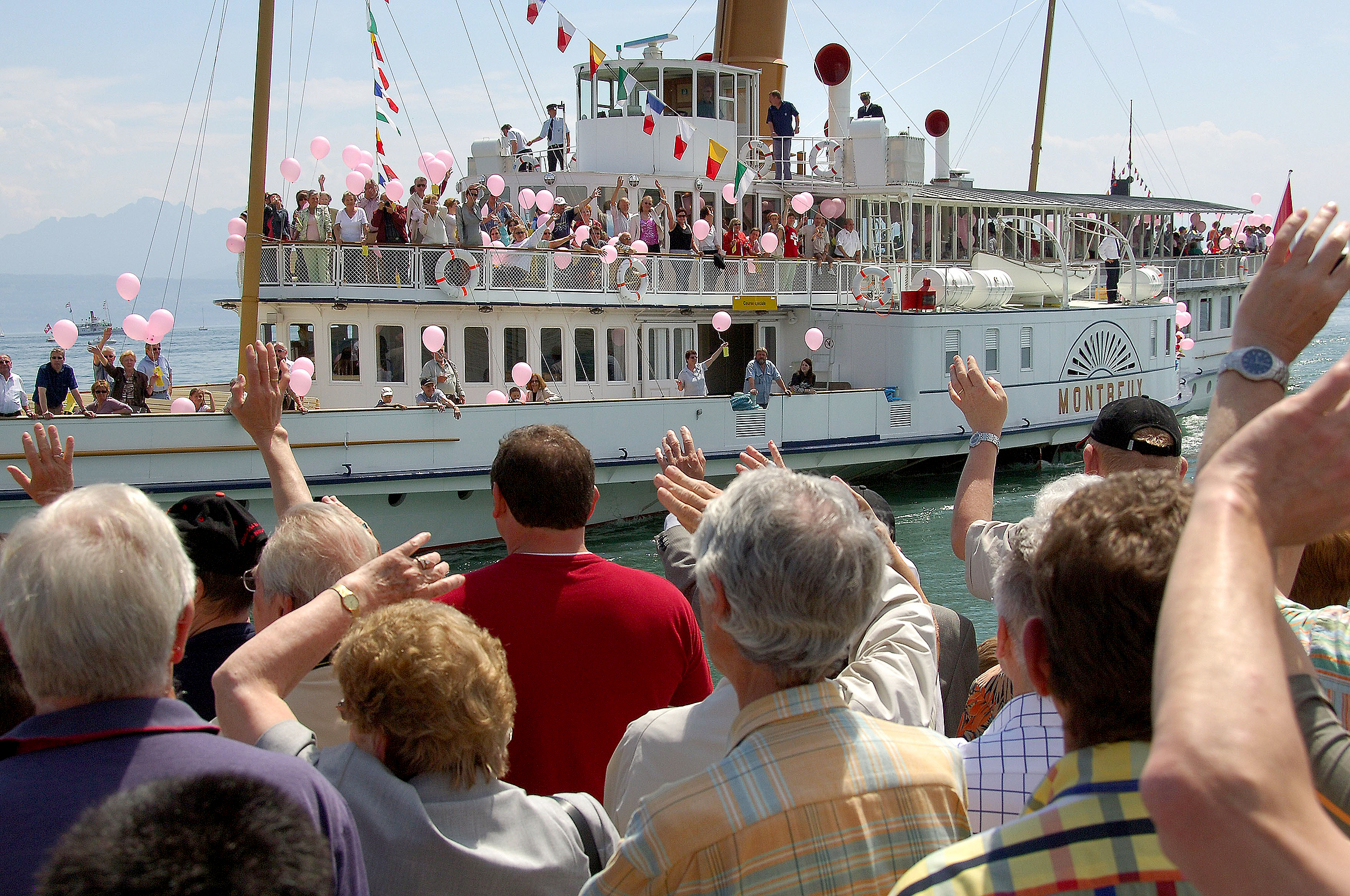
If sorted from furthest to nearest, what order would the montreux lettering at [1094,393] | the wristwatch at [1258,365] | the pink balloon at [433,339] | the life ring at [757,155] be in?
the montreux lettering at [1094,393] → the life ring at [757,155] → the pink balloon at [433,339] → the wristwatch at [1258,365]

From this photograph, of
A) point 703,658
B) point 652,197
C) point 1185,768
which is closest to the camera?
point 1185,768

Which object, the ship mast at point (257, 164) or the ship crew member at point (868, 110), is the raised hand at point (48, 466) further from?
the ship crew member at point (868, 110)

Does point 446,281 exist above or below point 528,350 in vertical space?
above

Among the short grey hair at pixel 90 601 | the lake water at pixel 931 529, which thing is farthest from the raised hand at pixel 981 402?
the lake water at pixel 931 529

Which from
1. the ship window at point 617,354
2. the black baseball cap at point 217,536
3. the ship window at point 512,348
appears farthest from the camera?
the ship window at point 617,354

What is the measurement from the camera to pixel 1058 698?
1.51 metres

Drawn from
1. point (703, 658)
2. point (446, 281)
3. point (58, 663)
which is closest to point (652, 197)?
point (446, 281)

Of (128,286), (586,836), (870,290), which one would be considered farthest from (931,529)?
(586,836)

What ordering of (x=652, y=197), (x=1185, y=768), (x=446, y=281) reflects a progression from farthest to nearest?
(x=652, y=197), (x=446, y=281), (x=1185, y=768)

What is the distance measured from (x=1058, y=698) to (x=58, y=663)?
1481 millimetres

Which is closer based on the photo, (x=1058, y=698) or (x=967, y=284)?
(x=1058, y=698)

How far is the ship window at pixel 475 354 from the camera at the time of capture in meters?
14.8

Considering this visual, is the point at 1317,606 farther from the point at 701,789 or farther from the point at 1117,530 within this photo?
the point at 701,789

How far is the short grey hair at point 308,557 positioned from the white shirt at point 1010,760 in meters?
1.51
